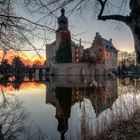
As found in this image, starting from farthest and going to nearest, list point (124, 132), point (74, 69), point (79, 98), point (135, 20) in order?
point (74, 69) < point (79, 98) < point (124, 132) < point (135, 20)

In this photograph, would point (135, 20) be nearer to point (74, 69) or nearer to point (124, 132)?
point (124, 132)

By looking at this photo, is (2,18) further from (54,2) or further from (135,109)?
(135,109)

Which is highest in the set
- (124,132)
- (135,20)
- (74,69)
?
(74,69)

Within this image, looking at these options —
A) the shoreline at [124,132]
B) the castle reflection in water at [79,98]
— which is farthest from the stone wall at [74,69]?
the shoreline at [124,132]

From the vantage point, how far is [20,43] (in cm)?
562

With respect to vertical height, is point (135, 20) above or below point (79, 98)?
above

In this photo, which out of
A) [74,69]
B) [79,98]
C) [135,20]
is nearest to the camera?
[135,20]

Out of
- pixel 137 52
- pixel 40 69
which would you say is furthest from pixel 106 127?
pixel 40 69

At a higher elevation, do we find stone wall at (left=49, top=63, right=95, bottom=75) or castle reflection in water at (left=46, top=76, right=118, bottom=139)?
stone wall at (left=49, top=63, right=95, bottom=75)

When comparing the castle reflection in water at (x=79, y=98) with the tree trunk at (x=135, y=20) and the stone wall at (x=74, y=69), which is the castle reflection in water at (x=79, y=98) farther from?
the stone wall at (x=74, y=69)

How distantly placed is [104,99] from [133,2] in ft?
18.2

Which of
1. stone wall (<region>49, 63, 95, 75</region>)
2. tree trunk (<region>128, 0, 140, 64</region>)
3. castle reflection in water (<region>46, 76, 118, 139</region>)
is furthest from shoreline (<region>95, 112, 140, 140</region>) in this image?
stone wall (<region>49, 63, 95, 75</region>)

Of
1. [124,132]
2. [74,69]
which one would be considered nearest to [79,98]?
[124,132]

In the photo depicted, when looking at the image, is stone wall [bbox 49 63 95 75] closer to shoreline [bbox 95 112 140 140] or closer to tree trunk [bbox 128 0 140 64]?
shoreline [bbox 95 112 140 140]
